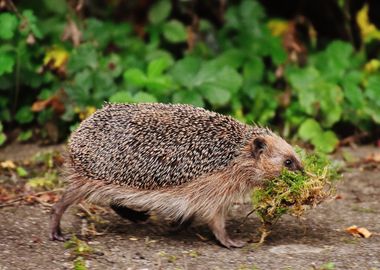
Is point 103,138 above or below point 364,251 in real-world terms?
above

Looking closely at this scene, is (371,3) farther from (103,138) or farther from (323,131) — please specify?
(103,138)

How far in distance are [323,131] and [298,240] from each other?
3297mm

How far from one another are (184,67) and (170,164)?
128 inches

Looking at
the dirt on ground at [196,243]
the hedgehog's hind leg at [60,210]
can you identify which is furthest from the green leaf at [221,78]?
the hedgehog's hind leg at [60,210]

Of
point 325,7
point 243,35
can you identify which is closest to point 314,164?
point 243,35

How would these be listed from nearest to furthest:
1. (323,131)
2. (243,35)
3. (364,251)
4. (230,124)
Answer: (364,251), (230,124), (323,131), (243,35)

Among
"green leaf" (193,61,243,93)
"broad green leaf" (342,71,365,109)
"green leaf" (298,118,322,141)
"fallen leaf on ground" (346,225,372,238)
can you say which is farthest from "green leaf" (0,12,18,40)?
"fallen leaf on ground" (346,225,372,238)

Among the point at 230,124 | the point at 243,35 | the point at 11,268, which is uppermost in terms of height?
the point at 243,35

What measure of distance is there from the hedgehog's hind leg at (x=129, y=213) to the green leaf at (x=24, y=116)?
3129mm

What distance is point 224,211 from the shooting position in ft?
21.7

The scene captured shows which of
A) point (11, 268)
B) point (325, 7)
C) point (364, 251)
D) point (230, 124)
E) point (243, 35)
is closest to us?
point (11, 268)

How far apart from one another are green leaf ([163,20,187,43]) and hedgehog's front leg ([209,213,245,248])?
13.7 ft

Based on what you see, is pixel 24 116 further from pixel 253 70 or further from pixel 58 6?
pixel 253 70

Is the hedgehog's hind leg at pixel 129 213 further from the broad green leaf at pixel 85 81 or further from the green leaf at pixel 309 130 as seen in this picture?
the green leaf at pixel 309 130
